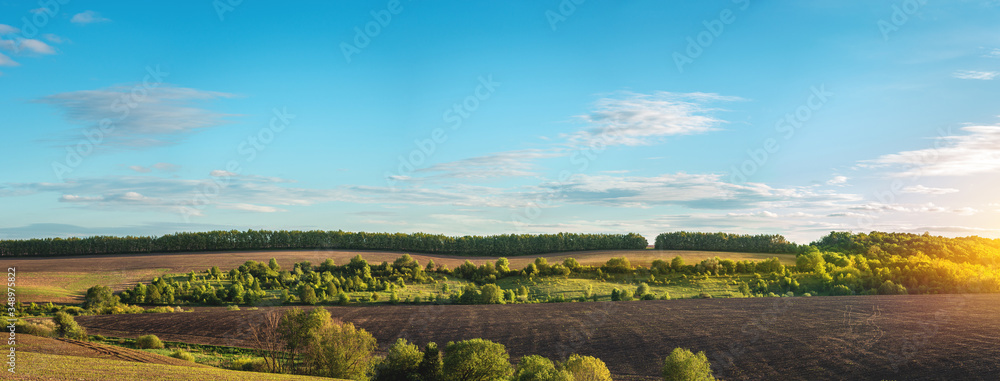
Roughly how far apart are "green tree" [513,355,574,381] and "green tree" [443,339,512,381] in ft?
3.63

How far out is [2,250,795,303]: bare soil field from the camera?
249ft

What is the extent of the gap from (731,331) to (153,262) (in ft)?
287

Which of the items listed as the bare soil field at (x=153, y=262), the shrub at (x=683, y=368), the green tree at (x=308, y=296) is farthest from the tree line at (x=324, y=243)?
the shrub at (x=683, y=368)

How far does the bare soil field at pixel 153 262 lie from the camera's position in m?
76.0

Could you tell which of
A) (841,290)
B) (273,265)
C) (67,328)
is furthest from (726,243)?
(67,328)

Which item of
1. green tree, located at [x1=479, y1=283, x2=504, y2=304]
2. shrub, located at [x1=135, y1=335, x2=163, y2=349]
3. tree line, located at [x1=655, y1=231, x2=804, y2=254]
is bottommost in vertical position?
shrub, located at [x1=135, y1=335, x2=163, y2=349]

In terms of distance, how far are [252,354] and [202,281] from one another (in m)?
44.2

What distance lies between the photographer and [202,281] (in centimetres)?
8094

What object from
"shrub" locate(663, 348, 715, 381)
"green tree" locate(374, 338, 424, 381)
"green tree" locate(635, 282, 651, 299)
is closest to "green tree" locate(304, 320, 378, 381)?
"green tree" locate(374, 338, 424, 381)

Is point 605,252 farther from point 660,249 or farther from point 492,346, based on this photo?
point 492,346

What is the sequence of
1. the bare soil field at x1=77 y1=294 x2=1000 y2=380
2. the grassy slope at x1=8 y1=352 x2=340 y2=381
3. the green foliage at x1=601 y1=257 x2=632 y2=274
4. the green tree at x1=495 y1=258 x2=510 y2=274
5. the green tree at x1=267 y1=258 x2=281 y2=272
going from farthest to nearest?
the green tree at x1=267 y1=258 x2=281 y2=272
the green tree at x1=495 y1=258 x2=510 y2=274
the green foliage at x1=601 y1=257 x2=632 y2=274
the bare soil field at x1=77 y1=294 x2=1000 y2=380
the grassy slope at x1=8 y1=352 x2=340 y2=381

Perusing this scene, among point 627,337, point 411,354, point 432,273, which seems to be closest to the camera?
point 411,354

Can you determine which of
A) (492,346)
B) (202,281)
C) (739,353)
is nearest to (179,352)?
(492,346)

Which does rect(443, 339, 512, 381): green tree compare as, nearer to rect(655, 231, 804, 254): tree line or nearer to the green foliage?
the green foliage
